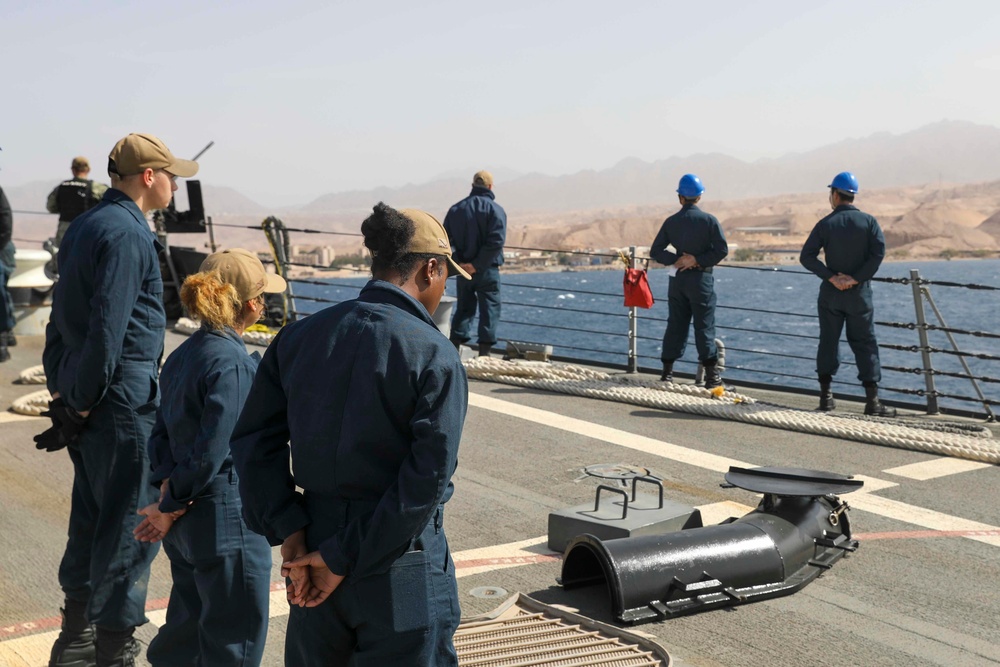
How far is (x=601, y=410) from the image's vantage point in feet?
30.3

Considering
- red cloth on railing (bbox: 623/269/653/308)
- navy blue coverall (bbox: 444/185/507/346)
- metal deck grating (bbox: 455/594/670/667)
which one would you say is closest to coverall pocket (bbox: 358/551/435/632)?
metal deck grating (bbox: 455/594/670/667)

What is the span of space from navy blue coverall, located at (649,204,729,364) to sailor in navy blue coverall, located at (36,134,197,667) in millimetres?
6705

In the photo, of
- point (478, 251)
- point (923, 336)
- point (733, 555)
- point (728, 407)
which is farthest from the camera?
point (478, 251)

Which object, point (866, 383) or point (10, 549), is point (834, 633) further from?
point (866, 383)

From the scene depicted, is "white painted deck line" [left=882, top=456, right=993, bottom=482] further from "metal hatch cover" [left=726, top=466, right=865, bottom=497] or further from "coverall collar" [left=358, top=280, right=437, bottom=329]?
"coverall collar" [left=358, top=280, right=437, bottom=329]

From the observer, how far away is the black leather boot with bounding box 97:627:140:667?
152 inches

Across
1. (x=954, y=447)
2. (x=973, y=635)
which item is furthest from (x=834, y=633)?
(x=954, y=447)

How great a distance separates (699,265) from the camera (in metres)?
→ 10.3

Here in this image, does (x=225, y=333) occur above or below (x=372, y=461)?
above

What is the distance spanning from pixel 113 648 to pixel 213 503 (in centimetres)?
89

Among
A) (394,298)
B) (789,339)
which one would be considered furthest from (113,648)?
(789,339)

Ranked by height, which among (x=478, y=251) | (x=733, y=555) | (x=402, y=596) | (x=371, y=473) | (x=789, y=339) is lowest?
(x=789, y=339)

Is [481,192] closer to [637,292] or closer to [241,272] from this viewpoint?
[637,292]

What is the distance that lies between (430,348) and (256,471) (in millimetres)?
547
